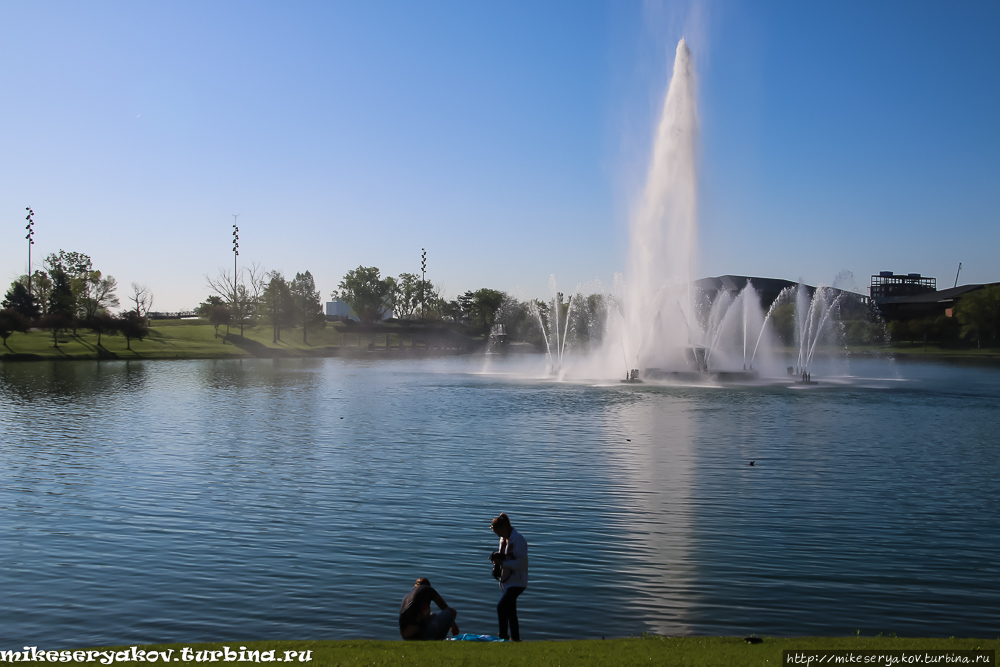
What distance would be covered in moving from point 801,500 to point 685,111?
44755 mm

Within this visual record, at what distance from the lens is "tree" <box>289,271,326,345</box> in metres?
148

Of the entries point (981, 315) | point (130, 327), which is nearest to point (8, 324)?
point (130, 327)

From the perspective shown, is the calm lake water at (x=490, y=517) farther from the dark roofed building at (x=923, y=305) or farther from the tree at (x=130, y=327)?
the dark roofed building at (x=923, y=305)

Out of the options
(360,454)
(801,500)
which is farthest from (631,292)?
(801,500)

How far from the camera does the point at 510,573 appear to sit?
10508mm

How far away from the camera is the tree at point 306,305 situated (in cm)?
14775

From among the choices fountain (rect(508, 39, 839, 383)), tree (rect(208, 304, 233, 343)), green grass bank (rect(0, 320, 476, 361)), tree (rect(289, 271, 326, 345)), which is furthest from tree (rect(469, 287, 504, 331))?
fountain (rect(508, 39, 839, 383))

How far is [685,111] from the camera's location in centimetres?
5734

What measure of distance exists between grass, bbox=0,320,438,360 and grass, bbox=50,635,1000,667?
3918 inches

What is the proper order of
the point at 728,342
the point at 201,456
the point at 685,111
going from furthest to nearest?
1. the point at 728,342
2. the point at 685,111
3. the point at 201,456

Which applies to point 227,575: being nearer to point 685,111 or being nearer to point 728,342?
point 685,111

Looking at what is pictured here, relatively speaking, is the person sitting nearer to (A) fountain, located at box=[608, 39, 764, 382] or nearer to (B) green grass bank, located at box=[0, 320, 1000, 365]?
(A) fountain, located at box=[608, 39, 764, 382]

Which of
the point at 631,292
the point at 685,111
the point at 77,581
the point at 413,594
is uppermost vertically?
the point at 685,111

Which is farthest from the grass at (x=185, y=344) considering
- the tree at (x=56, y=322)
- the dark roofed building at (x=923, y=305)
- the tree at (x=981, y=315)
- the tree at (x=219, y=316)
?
the dark roofed building at (x=923, y=305)
